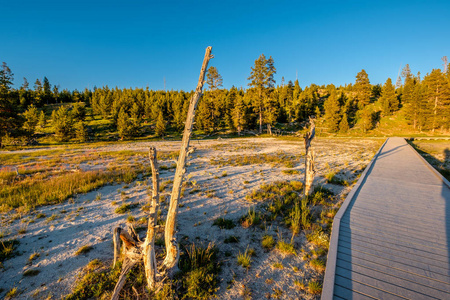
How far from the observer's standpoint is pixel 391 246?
5.36 m

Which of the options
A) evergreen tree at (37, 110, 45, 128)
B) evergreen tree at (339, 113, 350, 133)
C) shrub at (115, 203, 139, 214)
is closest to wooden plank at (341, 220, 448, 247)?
shrub at (115, 203, 139, 214)

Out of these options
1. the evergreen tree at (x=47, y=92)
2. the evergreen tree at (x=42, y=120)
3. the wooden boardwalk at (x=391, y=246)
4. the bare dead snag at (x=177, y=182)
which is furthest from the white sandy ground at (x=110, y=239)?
the evergreen tree at (x=47, y=92)

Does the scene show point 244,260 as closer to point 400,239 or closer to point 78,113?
point 400,239

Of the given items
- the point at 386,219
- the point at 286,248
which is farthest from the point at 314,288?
the point at 386,219

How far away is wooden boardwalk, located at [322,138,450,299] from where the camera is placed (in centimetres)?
411

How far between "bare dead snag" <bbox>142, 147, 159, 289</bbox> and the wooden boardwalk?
403 centimetres

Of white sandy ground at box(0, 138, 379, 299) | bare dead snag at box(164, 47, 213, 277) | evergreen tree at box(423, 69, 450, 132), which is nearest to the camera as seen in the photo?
bare dead snag at box(164, 47, 213, 277)

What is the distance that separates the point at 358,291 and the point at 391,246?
238 cm

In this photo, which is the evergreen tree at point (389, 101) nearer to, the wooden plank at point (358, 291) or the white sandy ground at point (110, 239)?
the white sandy ground at point (110, 239)

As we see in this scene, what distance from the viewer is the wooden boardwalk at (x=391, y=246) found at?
13.5 ft

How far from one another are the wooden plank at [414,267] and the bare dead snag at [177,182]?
5.12 metres

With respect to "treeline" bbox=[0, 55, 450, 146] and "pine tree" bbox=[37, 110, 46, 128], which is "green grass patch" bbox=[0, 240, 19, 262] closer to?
"treeline" bbox=[0, 55, 450, 146]

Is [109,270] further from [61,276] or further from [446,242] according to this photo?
[446,242]

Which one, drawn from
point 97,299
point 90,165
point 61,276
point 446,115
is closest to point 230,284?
point 97,299
